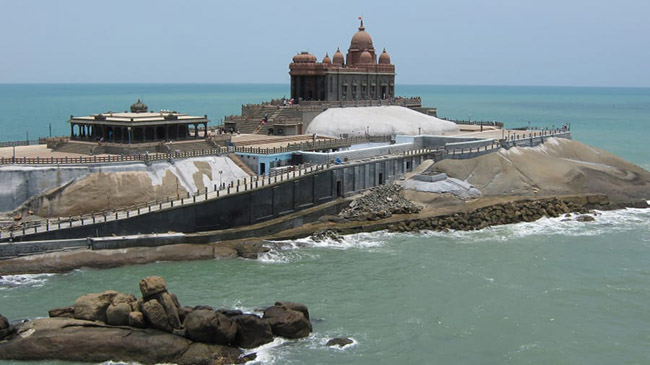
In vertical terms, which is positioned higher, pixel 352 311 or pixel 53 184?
pixel 53 184

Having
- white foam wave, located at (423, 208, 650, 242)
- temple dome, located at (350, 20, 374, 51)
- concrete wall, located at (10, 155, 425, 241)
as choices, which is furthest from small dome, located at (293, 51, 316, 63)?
white foam wave, located at (423, 208, 650, 242)

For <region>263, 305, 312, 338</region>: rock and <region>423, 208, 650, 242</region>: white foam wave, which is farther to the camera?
<region>423, 208, 650, 242</region>: white foam wave

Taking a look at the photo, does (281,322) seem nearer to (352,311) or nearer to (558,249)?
(352,311)

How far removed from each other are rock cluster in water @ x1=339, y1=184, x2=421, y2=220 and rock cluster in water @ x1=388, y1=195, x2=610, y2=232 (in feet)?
6.64

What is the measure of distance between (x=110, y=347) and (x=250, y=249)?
687 inches

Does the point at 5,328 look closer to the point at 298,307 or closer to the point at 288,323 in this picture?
the point at 288,323

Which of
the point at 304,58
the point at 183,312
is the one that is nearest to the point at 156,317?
the point at 183,312

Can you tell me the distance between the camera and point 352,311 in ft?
126

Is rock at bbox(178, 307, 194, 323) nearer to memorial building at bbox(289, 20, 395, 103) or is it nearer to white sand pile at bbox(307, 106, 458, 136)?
white sand pile at bbox(307, 106, 458, 136)

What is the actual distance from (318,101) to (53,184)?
3783 centimetres

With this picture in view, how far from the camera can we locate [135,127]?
191 feet

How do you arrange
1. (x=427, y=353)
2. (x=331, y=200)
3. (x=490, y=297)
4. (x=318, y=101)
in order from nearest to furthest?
1. (x=427, y=353)
2. (x=490, y=297)
3. (x=331, y=200)
4. (x=318, y=101)

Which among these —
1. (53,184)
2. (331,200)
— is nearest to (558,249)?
(331,200)

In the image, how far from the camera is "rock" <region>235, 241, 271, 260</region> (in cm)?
4834
